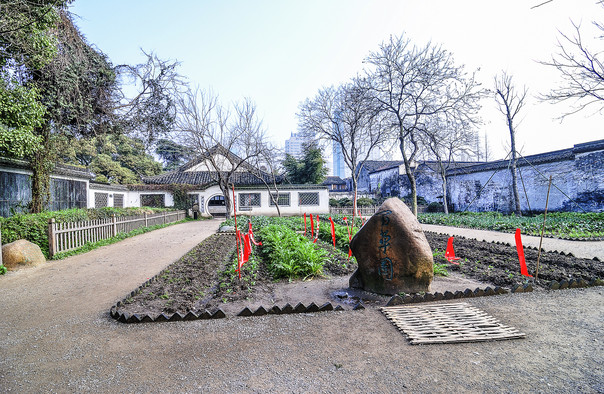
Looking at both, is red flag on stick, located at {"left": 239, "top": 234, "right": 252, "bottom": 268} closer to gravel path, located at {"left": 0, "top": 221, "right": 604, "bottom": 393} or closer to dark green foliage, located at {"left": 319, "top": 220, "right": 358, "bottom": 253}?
gravel path, located at {"left": 0, "top": 221, "right": 604, "bottom": 393}

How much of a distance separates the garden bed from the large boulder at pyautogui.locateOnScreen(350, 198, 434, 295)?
279mm

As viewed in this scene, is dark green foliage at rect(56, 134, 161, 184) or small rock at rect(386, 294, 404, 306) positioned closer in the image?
small rock at rect(386, 294, 404, 306)

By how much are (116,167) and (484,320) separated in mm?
32915

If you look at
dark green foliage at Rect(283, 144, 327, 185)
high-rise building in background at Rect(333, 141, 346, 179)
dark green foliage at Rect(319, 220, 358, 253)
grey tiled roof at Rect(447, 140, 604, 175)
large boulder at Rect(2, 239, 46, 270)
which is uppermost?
high-rise building in background at Rect(333, 141, 346, 179)

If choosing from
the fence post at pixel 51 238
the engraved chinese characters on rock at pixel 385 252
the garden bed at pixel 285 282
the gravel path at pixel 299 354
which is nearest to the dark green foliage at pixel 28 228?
the fence post at pixel 51 238

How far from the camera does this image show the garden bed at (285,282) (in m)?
4.42

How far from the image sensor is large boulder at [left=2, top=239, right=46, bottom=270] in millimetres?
7008

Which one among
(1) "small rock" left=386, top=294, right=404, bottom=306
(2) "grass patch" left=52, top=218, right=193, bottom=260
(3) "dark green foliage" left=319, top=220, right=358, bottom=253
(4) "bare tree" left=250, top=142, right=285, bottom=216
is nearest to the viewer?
(1) "small rock" left=386, top=294, right=404, bottom=306

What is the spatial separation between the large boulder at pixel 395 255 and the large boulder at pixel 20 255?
8056mm

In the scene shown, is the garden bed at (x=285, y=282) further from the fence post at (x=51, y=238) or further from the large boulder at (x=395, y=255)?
the fence post at (x=51, y=238)

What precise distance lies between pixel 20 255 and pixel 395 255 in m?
8.58

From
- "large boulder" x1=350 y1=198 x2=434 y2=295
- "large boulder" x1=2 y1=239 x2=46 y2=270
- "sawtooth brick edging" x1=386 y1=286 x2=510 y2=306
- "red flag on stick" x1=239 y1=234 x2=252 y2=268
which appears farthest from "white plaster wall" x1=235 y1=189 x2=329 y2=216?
"sawtooth brick edging" x1=386 y1=286 x2=510 y2=306

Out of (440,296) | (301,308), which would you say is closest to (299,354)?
(301,308)

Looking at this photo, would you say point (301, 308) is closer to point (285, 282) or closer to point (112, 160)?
point (285, 282)
